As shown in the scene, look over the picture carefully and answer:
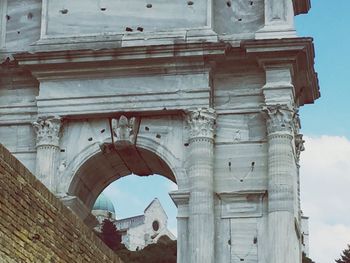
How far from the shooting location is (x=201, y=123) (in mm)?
28234

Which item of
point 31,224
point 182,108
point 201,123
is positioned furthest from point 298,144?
point 31,224

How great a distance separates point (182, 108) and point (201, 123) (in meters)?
0.68

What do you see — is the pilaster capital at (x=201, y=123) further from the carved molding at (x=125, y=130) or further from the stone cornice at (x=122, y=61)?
the carved molding at (x=125, y=130)

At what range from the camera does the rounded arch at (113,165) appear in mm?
28719

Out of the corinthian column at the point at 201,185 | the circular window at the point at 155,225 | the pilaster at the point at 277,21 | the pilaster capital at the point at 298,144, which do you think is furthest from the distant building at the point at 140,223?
the corinthian column at the point at 201,185

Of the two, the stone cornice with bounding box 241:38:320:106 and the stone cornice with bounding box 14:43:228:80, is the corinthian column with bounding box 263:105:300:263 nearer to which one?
the stone cornice with bounding box 241:38:320:106

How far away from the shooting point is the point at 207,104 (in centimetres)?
2856

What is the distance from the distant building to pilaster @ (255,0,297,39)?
58.6 m

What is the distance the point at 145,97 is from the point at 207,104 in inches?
→ 61.4

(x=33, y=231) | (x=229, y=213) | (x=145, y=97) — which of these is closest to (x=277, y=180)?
(x=229, y=213)

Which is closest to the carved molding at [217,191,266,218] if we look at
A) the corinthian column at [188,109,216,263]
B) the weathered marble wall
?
the corinthian column at [188,109,216,263]

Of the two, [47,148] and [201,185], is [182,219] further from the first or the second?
[47,148]

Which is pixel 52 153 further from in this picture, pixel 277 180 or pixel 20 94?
pixel 277 180

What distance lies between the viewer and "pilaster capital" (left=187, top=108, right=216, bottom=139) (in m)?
28.2
